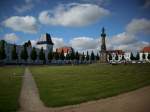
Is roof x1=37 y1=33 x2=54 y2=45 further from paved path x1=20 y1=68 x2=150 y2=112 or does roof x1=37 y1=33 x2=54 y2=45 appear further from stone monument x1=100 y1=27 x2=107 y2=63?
paved path x1=20 y1=68 x2=150 y2=112

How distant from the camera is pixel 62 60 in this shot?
122m

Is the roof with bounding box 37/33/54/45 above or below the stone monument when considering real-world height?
above

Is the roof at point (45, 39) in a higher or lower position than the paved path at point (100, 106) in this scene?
higher

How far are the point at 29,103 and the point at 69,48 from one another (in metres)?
148

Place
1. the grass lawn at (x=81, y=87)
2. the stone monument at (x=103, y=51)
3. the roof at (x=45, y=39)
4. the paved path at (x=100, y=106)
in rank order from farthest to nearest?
the roof at (x=45, y=39), the stone monument at (x=103, y=51), the grass lawn at (x=81, y=87), the paved path at (x=100, y=106)

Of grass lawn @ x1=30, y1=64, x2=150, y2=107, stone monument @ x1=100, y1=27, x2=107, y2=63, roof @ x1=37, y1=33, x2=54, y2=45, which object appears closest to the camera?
grass lawn @ x1=30, y1=64, x2=150, y2=107

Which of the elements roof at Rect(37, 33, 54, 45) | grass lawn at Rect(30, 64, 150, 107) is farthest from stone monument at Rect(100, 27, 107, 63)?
roof at Rect(37, 33, 54, 45)

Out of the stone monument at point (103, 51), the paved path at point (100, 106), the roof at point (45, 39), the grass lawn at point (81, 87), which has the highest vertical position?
the roof at point (45, 39)

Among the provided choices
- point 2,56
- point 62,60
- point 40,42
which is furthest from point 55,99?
point 40,42

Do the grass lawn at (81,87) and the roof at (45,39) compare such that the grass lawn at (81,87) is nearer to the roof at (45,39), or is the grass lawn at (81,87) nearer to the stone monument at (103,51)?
the stone monument at (103,51)

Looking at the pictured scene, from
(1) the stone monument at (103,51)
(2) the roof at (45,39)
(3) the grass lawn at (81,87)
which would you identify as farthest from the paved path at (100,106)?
(2) the roof at (45,39)

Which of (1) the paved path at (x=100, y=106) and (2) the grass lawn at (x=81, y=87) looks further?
(2) the grass lawn at (x=81, y=87)

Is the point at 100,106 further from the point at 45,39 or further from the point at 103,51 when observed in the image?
the point at 45,39

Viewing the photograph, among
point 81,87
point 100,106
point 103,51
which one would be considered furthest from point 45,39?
point 100,106
